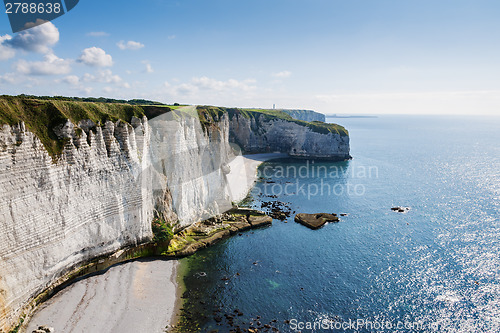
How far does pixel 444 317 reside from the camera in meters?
26.9

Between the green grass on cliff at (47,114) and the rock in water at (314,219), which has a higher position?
the green grass on cliff at (47,114)

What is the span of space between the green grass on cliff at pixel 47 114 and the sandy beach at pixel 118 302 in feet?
46.9

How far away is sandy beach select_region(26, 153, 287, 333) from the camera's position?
2400 cm

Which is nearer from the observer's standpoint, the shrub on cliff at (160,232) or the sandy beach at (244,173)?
the shrub on cliff at (160,232)

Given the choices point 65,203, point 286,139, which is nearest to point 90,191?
point 65,203

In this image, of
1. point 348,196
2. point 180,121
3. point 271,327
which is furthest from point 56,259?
point 348,196

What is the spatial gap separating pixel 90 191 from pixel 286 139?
311ft

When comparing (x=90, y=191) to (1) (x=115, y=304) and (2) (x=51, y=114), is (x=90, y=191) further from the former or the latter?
(1) (x=115, y=304)

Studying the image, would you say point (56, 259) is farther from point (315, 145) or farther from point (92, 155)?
point (315, 145)

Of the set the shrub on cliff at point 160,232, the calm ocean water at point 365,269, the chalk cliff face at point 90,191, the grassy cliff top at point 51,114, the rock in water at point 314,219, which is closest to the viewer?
the chalk cliff face at point 90,191

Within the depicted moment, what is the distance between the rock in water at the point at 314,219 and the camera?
1922 inches

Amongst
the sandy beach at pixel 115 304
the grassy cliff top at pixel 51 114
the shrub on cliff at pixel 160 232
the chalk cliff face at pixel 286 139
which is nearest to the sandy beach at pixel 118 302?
the sandy beach at pixel 115 304

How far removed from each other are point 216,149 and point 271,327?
120ft

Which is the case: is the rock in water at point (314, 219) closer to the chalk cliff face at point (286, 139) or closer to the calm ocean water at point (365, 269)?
the calm ocean water at point (365, 269)
